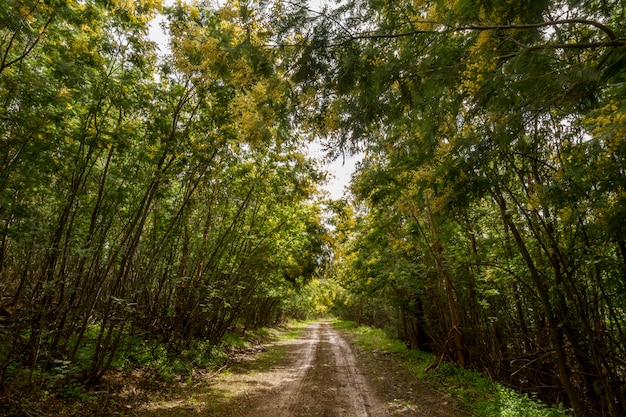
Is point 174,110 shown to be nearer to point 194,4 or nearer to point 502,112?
point 194,4

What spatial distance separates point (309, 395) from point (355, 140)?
5.98m

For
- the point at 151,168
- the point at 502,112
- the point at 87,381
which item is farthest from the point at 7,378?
the point at 502,112

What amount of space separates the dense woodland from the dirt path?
1.67 metres

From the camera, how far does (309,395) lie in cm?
713

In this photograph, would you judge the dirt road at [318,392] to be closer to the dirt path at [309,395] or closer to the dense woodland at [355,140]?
the dirt path at [309,395]

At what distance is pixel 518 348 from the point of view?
8023mm

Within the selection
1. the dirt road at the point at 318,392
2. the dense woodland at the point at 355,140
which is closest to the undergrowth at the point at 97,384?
the dense woodland at the point at 355,140

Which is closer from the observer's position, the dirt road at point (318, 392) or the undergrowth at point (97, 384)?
the undergrowth at point (97, 384)

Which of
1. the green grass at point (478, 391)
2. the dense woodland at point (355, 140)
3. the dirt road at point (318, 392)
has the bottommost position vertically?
the dirt road at point (318, 392)

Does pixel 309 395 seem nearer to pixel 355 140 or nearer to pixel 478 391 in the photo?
pixel 478 391

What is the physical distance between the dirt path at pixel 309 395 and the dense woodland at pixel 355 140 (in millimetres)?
1667

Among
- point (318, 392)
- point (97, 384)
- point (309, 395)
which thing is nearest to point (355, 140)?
point (309, 395)

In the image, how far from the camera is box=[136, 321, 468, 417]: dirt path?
603cm

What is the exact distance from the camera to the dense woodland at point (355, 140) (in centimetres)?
319
